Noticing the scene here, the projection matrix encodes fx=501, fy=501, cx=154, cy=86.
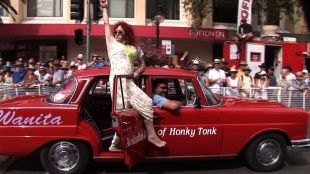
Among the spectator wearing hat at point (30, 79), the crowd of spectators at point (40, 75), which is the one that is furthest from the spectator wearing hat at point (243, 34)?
the spectator wearing hat at point (30, 79)

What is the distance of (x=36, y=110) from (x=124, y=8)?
20.7 m

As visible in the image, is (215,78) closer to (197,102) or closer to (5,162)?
(197,102)

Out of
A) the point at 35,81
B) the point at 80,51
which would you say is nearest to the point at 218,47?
the point at 80,51

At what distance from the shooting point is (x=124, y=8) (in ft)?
87.6

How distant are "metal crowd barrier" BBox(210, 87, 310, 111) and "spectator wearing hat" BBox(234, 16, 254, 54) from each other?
4835 mm

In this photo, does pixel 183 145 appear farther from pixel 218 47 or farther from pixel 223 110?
pixel 218 47

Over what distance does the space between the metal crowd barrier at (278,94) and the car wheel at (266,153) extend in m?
5.84

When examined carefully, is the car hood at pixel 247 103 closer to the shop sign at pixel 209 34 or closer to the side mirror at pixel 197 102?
the side mirror at pixel 197 102

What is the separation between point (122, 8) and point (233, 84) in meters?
14.6

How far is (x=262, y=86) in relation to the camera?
543 inches

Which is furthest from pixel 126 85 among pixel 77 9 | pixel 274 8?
pixel 274 8

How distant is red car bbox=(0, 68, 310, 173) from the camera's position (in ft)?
21.2

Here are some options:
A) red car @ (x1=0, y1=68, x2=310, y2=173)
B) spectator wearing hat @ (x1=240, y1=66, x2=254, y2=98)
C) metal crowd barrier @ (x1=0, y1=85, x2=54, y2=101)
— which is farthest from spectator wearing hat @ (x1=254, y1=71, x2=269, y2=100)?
red car @ (x1=0, y1=68, x2=310, y2=173)

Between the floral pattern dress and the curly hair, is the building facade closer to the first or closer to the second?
the curly hair
